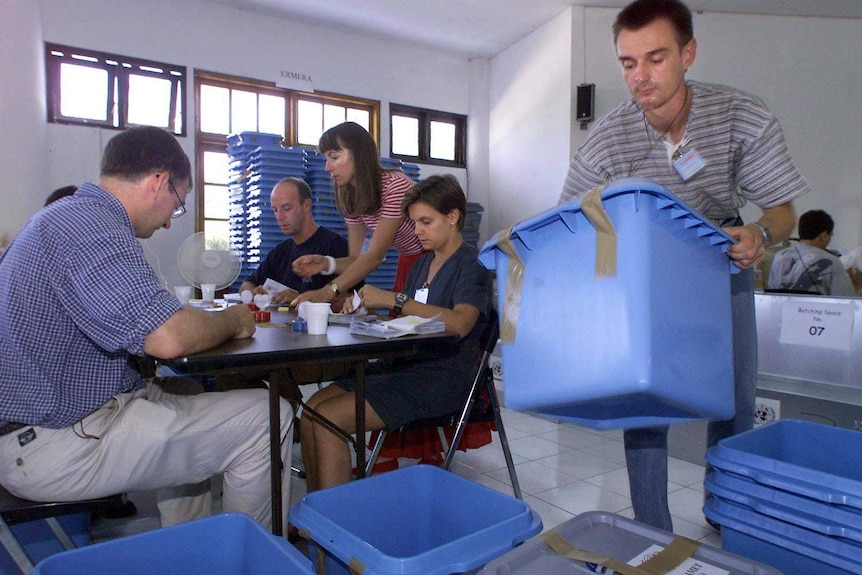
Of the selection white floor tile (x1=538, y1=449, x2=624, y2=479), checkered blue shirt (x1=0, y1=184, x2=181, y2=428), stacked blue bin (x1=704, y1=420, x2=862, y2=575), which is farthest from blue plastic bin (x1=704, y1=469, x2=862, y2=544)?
white floor tile (x1=538, y1=449, x2=624, y2=479)

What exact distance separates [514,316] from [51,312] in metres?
1.00

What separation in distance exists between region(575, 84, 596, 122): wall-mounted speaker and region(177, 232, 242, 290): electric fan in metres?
3.49

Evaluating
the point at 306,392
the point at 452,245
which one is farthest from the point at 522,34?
the point at 452,245

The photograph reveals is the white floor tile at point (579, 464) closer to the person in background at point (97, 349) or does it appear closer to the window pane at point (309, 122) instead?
the person in background at point (97, 349)

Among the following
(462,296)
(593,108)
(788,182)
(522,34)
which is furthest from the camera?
(522,34)

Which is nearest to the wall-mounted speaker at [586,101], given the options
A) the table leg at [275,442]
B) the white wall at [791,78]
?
the white wall at [791,78]

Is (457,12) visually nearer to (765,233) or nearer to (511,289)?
(765,233)

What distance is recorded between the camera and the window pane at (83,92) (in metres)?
5.02

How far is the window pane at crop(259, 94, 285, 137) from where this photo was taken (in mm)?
5988

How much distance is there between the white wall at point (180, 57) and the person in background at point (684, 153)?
3.55 metres

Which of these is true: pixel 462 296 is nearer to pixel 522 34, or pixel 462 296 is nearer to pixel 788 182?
pixel 788 182

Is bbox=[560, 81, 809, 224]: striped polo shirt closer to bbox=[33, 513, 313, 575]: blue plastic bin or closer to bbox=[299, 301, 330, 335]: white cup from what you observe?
bbox=[299, 301, 330, 335]: white cup

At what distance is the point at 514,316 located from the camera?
A: 1.19 meters

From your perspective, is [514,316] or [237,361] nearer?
[514,316]
